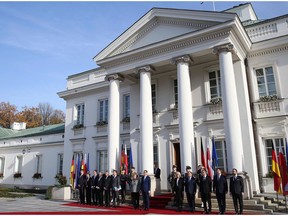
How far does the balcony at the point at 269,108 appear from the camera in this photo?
12359 mm

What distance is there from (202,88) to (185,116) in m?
2.74

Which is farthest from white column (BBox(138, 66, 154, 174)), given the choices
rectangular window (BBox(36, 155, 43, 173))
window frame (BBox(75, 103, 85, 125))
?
rectangular window (BBox(36, 155, 43, 173))

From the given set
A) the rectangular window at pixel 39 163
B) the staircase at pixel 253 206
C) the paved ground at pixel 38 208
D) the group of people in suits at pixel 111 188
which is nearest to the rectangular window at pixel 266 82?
the staircase at pixel 253 206

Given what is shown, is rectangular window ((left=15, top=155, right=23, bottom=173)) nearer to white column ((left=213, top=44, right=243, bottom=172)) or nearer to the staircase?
the staircase

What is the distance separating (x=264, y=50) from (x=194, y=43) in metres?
3.57

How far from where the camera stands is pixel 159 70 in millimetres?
15398

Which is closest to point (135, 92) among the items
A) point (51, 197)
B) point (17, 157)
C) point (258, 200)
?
point (51, 197)

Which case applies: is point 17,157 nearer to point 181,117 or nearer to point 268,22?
point 181,117

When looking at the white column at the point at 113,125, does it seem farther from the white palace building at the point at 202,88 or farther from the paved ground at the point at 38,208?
the paved ground at the point at 38,208

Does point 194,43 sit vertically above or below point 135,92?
above

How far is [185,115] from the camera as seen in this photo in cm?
1202

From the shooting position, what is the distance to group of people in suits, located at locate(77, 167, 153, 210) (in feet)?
35.3

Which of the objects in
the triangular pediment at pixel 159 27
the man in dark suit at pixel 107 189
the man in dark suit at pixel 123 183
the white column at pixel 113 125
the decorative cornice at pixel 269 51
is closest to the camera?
the man in dark suit at pixel 107 189

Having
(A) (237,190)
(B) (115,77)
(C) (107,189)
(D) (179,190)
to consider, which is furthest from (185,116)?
(B) (115,77)
